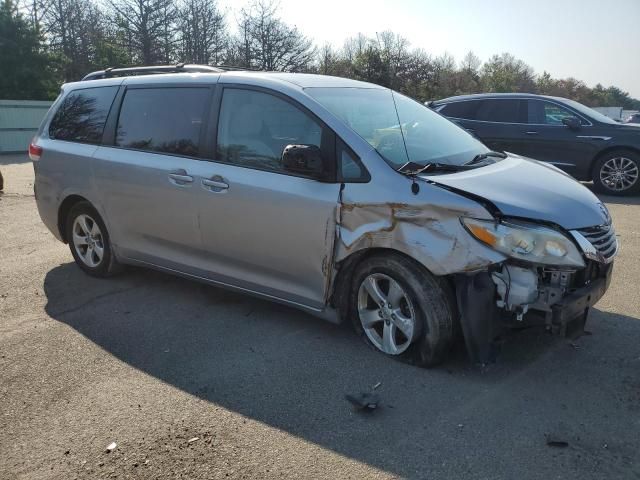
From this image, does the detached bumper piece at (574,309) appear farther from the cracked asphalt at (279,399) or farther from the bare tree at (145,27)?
the bare tree at (145,27)

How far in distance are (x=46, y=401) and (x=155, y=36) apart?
33817mm

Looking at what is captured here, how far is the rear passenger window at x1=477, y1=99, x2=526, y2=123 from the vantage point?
10.9m

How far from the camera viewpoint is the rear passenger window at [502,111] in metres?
10.9

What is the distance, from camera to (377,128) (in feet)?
13.5

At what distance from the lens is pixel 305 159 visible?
3.78 meters

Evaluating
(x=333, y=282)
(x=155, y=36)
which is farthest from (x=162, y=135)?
A: (x=155, y=36)

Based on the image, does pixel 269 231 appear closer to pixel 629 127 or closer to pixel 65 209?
pixel 65 209

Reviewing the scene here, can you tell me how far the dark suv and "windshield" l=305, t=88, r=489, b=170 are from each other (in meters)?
5.71

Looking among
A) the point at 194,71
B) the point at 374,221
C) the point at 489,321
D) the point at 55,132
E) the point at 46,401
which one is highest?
the point at 194,71

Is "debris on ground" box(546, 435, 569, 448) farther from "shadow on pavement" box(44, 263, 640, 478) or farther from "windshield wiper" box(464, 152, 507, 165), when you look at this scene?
"windshield wiper" box(464, 152, 507, 165)

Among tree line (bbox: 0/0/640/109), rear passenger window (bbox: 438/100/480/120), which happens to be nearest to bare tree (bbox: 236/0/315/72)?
tree line (bbox: 0/0/640/109)

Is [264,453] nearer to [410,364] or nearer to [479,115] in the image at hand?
[410,364]

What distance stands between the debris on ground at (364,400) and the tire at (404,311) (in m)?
0.47

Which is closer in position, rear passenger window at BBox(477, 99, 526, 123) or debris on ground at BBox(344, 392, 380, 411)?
debris on ground at BBox(344, 392, 380, 411)
